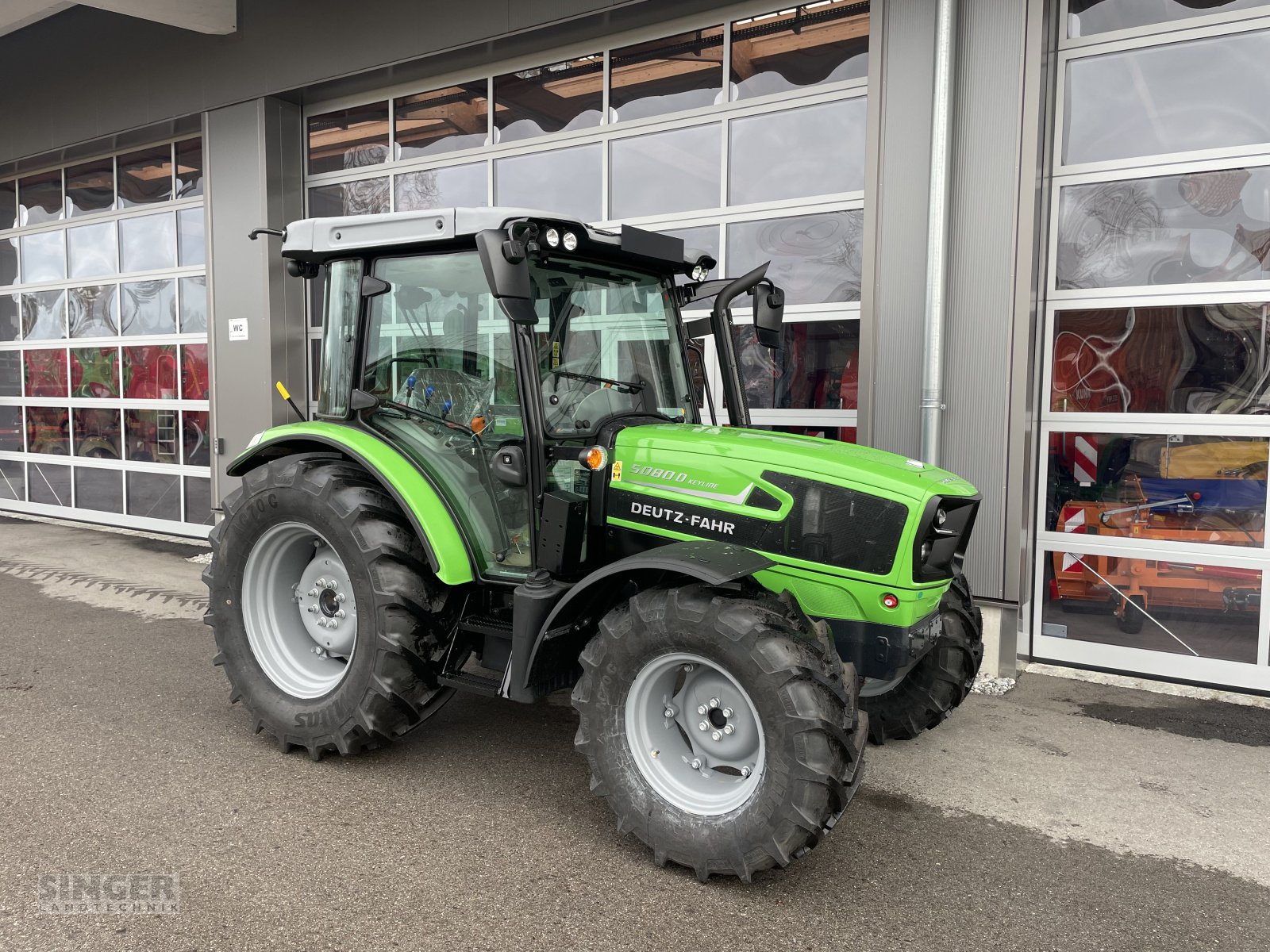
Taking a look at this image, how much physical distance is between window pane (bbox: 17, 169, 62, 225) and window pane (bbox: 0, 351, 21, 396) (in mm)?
1610

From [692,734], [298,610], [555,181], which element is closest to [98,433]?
[555,181]

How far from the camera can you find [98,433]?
9.99 meters

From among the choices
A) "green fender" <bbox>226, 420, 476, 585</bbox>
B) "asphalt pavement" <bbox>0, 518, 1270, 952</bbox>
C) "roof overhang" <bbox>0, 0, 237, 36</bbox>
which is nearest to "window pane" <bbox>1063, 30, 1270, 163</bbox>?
"asphalt pavement" <bbox>0, 518, 1270, 952</bbox>

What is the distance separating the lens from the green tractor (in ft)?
9.40

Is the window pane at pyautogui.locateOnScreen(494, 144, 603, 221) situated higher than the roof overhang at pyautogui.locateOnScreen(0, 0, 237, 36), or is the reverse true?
the roof overhang at pyautogui.locateOnScreen(0, 0, 237, 36)

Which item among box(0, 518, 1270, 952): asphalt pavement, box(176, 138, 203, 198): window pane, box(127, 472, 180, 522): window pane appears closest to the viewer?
box(0, 518, 1270, 952): asphalt pavement

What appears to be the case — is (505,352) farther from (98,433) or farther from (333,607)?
(98,433)

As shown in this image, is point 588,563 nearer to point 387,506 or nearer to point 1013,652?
point 387,506

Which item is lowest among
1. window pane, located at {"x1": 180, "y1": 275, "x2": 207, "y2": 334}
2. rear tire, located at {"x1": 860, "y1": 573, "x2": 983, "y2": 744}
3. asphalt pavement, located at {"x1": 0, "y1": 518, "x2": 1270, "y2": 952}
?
asphalt pavement, located at {"x1": 0, "y1": 518, "x2": 1270, "y2": 952}

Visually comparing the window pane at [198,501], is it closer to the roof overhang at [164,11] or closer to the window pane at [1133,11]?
the roof overhang at [164,11]

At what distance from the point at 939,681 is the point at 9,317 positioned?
11.9 m

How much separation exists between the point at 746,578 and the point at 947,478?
2.99 ft

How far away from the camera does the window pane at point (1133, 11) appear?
488 centimetres

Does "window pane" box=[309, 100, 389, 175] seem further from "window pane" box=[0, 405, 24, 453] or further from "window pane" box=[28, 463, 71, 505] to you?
"window pane" box=[0, 405, 24, 453]
